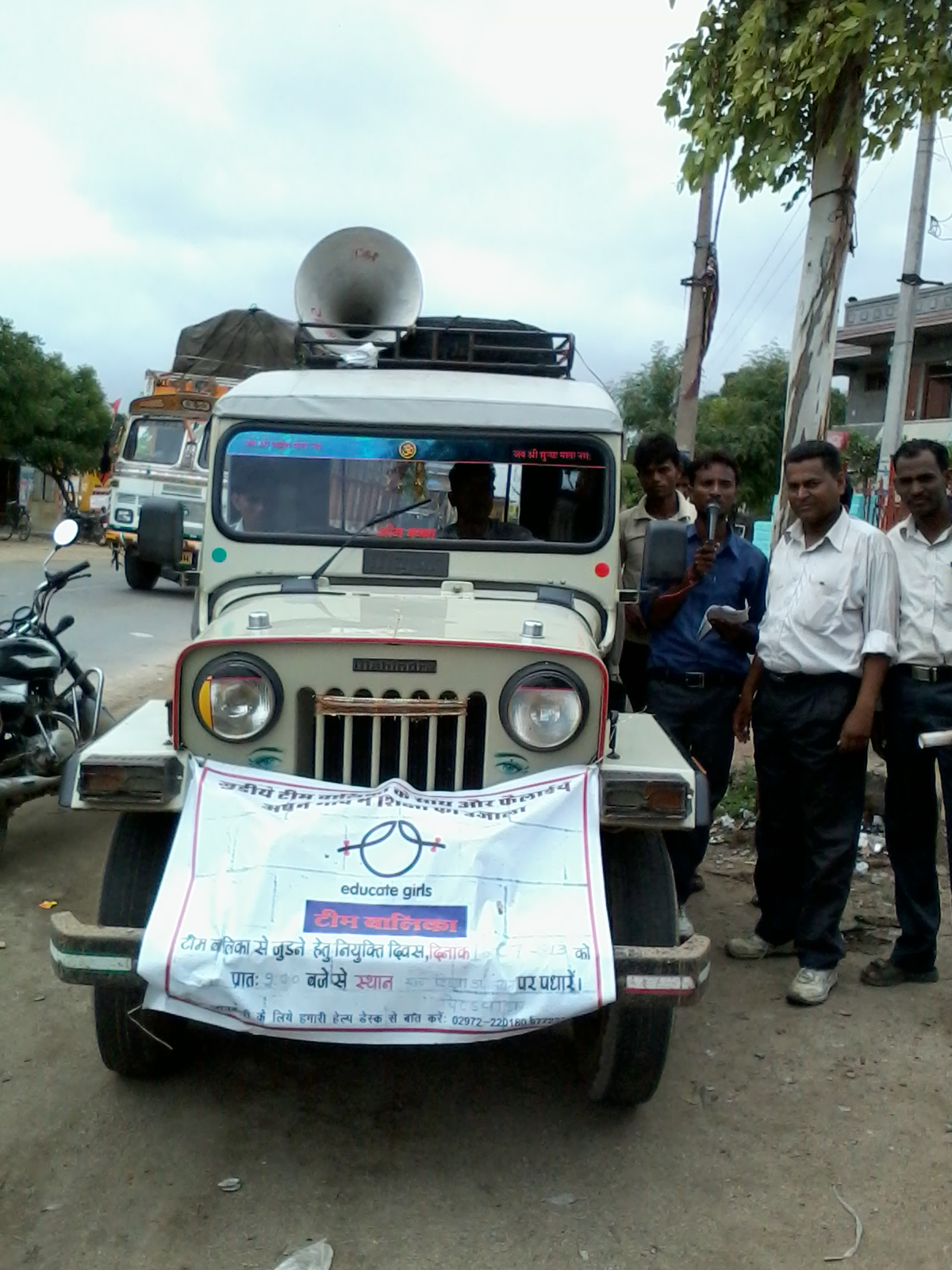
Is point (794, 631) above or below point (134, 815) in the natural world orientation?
above

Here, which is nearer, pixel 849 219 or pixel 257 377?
pixel 257 377

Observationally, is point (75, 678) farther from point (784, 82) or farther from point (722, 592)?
point (784, 82)

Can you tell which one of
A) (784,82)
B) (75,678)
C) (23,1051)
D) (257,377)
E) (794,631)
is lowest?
(23,1051)

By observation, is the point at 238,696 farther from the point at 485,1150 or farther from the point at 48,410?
the point at 48,410

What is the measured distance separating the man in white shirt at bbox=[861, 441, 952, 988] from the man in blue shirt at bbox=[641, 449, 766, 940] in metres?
0.57

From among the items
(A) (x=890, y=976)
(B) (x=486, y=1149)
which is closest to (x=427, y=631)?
(B) (x=486, y=1149)

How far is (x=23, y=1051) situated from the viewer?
354cm

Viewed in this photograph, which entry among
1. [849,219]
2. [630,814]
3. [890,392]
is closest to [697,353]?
[890,392]

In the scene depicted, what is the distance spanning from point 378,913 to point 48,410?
31102 millimetres

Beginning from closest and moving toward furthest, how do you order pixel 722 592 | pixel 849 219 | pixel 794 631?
pixel 794 631 < pixel 722 592 < pixel 849 219

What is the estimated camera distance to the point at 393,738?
10.1 feet

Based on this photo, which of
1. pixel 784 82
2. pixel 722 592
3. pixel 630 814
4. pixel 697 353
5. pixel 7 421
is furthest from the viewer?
pixel 7 421

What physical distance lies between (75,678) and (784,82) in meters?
4.49

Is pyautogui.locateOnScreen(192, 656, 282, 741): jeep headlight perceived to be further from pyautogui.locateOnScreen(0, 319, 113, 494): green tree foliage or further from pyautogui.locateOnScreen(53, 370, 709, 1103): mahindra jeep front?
pyautogui.locateOnScreen(0, 319, 113, 494): green tree foliage
